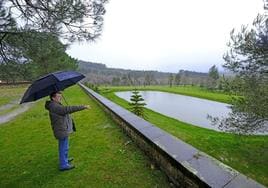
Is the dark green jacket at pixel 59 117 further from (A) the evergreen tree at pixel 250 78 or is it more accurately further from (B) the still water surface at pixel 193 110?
(B) the still water surface at pixel 193 110

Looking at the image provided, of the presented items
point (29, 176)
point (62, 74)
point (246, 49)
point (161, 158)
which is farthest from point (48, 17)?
point (246, 49)

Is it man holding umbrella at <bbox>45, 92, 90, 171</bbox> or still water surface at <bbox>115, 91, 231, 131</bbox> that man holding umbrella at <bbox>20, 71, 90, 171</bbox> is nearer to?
man holding umbrella at <bbox>45, 92, 90, 171</bbox>

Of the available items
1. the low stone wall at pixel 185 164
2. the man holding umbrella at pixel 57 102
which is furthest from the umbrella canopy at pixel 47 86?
the low stone wall at pixel 185 164

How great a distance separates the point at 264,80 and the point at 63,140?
22.0 feet

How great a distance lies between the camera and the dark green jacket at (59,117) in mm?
3785

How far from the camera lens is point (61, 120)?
3887 mm

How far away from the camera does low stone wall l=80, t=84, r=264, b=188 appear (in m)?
2.52

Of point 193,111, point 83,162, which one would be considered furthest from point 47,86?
point 193,111

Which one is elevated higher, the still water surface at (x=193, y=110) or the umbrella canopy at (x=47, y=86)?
the umbrella canopy at (x=47, y=86)

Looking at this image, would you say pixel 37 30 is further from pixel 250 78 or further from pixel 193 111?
pixel 193 111

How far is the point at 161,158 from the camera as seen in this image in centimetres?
361

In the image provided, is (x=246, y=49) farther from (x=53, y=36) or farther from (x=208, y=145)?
(x=53, y=36)

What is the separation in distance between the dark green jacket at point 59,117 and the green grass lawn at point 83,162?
0.72m

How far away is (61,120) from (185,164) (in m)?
2.16
